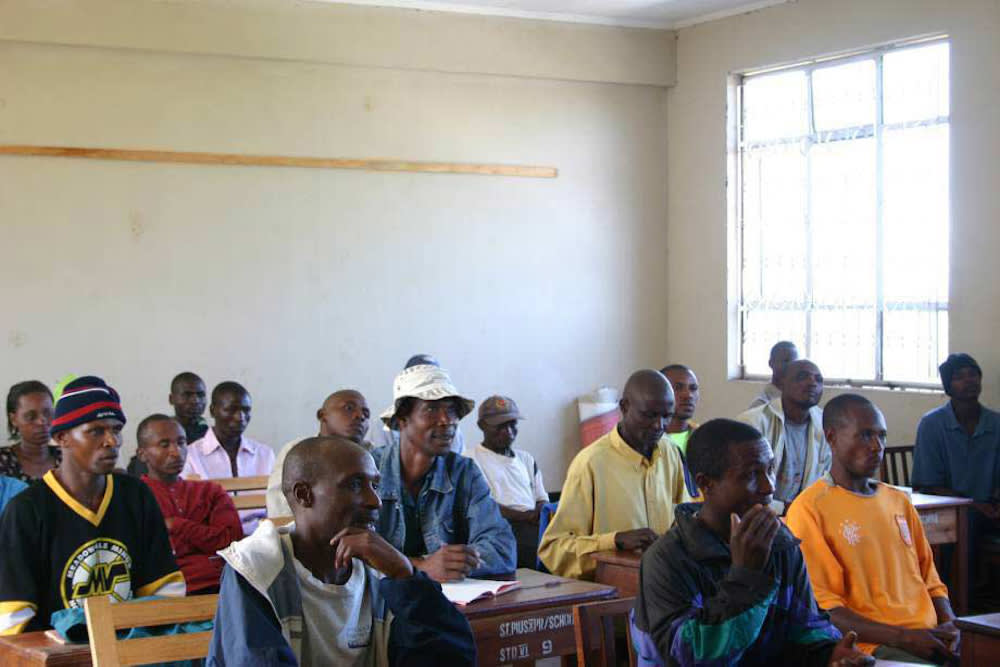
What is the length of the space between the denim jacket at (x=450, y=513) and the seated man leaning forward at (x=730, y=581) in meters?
1.12

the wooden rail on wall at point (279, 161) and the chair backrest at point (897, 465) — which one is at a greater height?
the wooden rail on wall at point (279, 161)

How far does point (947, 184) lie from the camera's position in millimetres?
7484

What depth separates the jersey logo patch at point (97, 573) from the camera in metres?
3.28

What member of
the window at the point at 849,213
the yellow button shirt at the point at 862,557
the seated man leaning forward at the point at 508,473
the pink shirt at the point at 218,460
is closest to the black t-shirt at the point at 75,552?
the yellow button shirt at the point at 862,557

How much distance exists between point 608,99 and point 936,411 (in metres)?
3.57

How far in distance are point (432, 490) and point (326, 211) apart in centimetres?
450

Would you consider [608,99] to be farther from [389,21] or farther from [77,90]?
[77,90]

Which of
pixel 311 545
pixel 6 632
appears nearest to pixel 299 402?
pixel 6 632

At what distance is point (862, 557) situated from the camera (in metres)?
3.64

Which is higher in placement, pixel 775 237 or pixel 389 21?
pixel 389 21

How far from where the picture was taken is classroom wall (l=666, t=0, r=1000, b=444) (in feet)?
23.7

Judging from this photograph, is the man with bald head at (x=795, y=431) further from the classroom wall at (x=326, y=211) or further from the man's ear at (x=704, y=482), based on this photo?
the classroom wall at (x=326, y=211)

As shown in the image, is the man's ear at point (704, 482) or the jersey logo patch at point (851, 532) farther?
the jersey logo patch at point (851, 532)

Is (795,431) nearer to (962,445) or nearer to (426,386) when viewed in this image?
(962,445)
